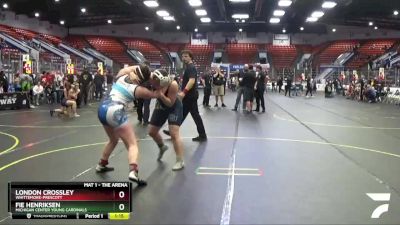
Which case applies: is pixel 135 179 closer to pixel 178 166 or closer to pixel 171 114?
pixel 178 166

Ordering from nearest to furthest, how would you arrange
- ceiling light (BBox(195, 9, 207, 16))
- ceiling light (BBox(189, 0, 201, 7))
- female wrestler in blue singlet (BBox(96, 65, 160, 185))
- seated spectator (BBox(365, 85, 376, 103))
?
female wrestler in blue singlet (BBox(96, 65, 160, 185)) → seated spectator (BBox(365, 85, 376, 103)) → ceiling light (BBox(189, 0, 201, 7)) → ceiling light (BBox(195, 9, 207, 16))

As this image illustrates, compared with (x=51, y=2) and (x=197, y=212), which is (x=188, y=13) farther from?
(x=197, y=212)

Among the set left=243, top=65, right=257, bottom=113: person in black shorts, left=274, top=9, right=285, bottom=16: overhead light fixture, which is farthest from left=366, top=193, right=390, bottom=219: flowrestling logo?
left=274, top=9, right=285, bottom=16: overhead light fixture

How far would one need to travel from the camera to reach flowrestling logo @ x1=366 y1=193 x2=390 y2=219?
435 cm

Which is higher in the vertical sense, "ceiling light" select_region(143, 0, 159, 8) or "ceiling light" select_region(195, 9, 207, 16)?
"ceiling light" select_region(195, 9, 207, 16)

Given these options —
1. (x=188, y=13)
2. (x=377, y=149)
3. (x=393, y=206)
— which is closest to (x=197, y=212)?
(x=393, y=206)

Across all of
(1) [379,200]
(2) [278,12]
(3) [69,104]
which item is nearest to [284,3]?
(2) [278,12]

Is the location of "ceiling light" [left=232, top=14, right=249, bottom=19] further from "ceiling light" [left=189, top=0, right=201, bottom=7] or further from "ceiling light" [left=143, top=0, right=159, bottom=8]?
"ceiling light" [left=143, top=0, right=159, bottom=8]

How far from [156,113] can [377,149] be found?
411cm

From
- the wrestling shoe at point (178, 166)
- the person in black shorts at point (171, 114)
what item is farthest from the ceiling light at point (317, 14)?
the wrestling shoe at point (178, 166)
